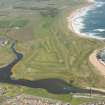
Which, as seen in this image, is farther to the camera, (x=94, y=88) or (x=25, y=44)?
(x=25, y=44)

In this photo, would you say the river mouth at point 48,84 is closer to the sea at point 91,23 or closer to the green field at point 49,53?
the green field at point 49,53

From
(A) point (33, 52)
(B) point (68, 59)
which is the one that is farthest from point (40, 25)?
(B) point (68, 59)

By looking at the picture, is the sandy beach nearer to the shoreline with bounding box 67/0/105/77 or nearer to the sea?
the shoreline with bounding box 67/0/105/77

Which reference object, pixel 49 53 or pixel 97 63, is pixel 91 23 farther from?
pixel 97 63

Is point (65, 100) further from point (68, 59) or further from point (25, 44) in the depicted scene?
point (25, 44)

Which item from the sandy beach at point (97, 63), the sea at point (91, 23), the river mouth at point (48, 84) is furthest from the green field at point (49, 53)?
the sea at point (91, 23)

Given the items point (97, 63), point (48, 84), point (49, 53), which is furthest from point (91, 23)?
point (48, 84)

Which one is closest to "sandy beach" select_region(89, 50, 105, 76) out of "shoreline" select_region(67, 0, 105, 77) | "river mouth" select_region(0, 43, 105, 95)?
"shoreline" select_region(67, 0, 105, 77)
